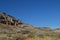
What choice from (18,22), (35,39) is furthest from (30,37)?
(18,22)

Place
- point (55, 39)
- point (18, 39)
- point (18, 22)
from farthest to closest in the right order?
point (18, 22) < point (55, 39) < point (18, 39)

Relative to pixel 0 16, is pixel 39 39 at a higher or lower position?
lower

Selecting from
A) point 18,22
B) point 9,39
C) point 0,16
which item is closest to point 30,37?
point 9,39

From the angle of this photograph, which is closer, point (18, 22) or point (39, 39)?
point (39, 39)

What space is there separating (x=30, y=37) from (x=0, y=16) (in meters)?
24.6

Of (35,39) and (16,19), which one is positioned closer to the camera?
(35,39)

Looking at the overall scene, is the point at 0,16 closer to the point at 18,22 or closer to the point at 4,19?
the point at 4,19

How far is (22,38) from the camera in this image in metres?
20.7

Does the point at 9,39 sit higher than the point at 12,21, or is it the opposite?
the point at 12,21

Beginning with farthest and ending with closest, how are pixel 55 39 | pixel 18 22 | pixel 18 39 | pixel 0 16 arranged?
pixel 18 22
pixel 0 16
pixel 55 39
pixel 18 39

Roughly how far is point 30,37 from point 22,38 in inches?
54.8

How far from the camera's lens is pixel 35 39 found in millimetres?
20938

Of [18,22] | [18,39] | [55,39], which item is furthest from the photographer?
[18,22]

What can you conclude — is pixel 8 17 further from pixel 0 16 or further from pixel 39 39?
pixel 39 39
